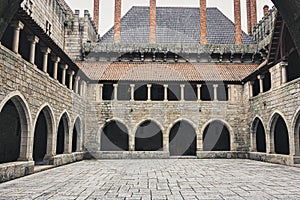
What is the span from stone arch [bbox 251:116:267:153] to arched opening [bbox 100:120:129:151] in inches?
292

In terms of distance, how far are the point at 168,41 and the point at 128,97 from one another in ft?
18.2

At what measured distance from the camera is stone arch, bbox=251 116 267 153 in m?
15.3

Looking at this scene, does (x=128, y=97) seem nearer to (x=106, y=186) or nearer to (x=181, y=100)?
(x=181, y=100)

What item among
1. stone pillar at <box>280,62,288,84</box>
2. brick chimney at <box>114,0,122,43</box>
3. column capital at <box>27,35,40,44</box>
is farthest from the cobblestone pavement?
brick chimney at <box>114,0,122,43</box>

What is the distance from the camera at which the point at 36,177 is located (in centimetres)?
789

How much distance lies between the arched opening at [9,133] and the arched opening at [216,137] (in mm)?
10832

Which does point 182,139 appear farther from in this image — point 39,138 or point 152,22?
point 39,138

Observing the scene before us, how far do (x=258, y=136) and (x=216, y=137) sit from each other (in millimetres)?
2716

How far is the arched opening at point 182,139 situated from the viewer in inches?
724

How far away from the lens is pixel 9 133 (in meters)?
10.7

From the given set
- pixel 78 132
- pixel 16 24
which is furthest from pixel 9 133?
pixel 16 24

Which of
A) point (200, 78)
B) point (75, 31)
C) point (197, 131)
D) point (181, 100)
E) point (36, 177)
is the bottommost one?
point (36, 177)

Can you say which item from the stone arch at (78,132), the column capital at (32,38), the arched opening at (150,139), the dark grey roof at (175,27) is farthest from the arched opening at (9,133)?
the dark grey roof at (175,27)

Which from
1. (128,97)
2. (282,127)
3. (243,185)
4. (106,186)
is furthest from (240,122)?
(106,186)
